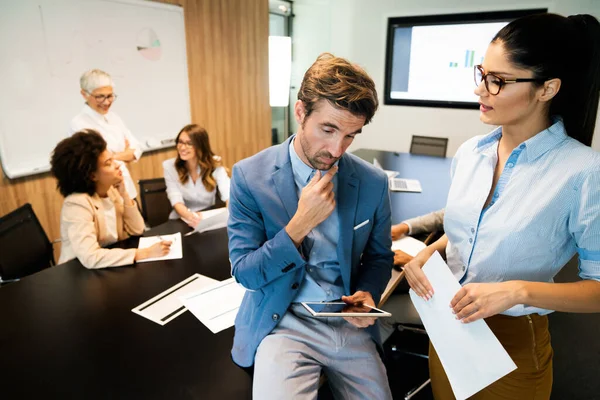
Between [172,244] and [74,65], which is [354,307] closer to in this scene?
[172,244]

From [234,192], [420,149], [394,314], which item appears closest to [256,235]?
[234,192]

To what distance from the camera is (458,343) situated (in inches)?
45.9

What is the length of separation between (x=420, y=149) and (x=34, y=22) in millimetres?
4209

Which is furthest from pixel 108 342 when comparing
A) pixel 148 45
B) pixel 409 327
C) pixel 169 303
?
pixel 148 45

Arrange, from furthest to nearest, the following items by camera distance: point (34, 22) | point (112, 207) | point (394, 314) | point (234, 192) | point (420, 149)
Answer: point (420, 149) → point (34, 22) → point (112, 207) → point (394, 314) → point (234, 192)

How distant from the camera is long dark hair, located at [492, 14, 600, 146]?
1066mm

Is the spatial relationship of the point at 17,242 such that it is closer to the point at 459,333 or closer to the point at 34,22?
the point at 34,22

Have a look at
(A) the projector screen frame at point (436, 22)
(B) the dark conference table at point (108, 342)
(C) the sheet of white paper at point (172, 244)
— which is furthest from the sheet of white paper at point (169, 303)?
(A) the projector screen frame at point (436, 22)

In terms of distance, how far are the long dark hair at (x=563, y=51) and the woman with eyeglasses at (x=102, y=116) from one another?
2.77 metres

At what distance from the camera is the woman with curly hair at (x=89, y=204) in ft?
6.28

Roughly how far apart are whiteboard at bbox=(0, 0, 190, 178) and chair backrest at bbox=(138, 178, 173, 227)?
881mm

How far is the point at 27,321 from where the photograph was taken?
58.7 inches

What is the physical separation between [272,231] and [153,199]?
215 centimetres

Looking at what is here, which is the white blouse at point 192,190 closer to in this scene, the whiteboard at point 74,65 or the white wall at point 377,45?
the whiteboard at point 74,65
